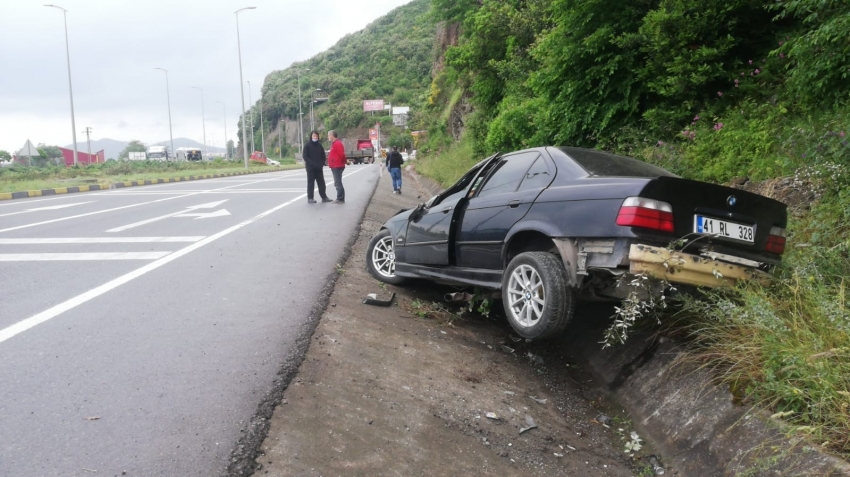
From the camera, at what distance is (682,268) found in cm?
386

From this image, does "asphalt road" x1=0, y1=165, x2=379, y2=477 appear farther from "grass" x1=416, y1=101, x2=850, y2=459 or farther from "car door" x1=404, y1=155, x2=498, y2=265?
"grass" x1=416, y1=101, x2=850, y2=459

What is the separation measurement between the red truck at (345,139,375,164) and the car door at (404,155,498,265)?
61.5m

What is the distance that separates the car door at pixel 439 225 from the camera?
5680 mm

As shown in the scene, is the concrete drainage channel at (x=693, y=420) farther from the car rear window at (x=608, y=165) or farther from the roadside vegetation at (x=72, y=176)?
the roadside vegetation at (x=72, y=176)

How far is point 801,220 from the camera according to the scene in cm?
544

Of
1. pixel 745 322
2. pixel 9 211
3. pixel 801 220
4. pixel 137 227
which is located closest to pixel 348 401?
pixel 745 322

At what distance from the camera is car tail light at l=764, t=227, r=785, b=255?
171 inches

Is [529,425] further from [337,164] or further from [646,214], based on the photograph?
[337,164]

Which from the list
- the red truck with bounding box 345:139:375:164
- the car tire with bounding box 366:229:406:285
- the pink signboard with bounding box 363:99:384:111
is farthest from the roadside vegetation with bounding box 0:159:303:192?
the pink signboard with bounding box 363:99:384:111

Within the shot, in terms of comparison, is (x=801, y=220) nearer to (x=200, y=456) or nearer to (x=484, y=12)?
(x=200, y=456)

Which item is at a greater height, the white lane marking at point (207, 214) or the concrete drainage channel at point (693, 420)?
the white lane marking at point (207, 214)

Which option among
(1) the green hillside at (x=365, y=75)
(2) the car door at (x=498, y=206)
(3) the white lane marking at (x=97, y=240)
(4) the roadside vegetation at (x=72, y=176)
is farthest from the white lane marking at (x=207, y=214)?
(1) the green hillside at (x=365, y=75)

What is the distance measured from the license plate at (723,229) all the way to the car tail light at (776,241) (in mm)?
207

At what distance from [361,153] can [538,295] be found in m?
64.6
